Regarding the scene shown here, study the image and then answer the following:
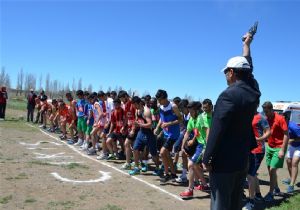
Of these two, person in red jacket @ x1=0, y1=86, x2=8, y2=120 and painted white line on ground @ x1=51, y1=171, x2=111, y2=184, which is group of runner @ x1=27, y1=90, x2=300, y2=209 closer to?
painted white line on ground @ x1=51, y1=171, x2=111, y2=184

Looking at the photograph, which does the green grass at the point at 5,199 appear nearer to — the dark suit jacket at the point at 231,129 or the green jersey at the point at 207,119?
the green jersey at the point at 207,119

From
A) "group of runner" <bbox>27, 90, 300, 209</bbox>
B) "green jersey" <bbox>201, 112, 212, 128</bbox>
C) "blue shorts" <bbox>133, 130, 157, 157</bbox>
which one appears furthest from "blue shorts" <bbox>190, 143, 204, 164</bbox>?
"blue shorts" <bbox>133, 130, 157, 157</bbox>

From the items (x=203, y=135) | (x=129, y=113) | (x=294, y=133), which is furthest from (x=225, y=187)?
(x=129, y=113)

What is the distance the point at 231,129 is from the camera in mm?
3736

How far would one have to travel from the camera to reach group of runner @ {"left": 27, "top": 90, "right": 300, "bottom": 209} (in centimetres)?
768

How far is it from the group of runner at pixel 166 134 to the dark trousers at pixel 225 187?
318 centimetres

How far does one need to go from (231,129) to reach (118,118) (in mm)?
7903

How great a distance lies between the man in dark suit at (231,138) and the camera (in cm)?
368

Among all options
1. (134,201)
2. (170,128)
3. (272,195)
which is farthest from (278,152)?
(134,201)

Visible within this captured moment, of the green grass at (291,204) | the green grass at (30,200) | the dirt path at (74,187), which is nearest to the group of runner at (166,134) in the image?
the green grass at (291,204)

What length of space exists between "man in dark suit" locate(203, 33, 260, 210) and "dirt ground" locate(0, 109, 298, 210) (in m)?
3.02

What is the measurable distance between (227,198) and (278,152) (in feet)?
14.6

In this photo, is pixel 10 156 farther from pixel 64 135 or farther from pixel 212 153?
pixel 212 153

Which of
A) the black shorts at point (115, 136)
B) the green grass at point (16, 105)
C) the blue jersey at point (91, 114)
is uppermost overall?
the blue jersey at point (91, 114)
